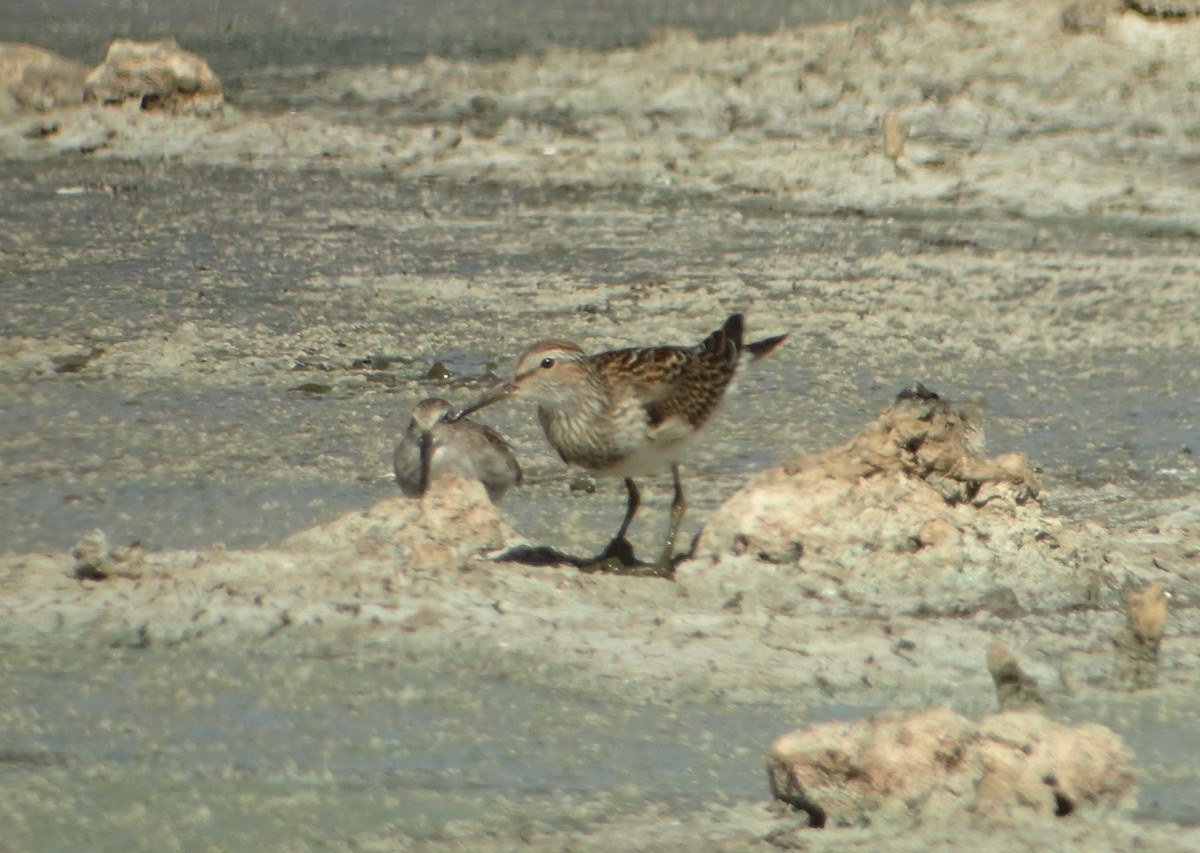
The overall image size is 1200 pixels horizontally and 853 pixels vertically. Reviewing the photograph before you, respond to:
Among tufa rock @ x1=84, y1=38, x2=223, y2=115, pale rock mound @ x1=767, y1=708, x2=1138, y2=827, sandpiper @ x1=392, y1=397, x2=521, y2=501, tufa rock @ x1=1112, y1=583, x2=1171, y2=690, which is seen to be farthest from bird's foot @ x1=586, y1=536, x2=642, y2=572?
tufa rock @ x1=84, y1=38, x2=223, y2=115

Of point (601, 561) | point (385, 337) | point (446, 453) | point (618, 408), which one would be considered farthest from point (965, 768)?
point (385, 337)

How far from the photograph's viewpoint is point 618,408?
6.12 m

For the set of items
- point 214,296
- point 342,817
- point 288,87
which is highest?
point 288,87

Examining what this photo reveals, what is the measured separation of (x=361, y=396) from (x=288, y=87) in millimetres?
6308

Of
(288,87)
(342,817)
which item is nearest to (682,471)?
(342,817)

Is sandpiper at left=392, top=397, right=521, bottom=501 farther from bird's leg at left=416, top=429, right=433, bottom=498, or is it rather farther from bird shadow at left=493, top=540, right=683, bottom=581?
bird shadow at left=493, top=540, right=683, bottom=581

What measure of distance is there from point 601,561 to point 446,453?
82cm

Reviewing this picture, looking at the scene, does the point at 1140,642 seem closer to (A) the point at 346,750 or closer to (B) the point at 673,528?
(B) the point at 673,528

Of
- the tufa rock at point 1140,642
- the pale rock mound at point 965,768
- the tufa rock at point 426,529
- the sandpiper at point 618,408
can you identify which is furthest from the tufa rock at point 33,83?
the pale rock mound at point 965,768

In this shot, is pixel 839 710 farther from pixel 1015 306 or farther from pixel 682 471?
pixel 1015 306

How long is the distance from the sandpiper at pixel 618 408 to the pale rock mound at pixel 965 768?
2.16 m

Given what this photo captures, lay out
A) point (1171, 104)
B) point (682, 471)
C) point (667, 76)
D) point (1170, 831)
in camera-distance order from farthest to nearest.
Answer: point (667, 76) < point (1171, 104) < point (682, 471) < point (1170, 831)

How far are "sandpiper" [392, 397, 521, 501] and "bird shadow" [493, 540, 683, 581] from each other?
1.69ft

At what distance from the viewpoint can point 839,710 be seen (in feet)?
15.4
